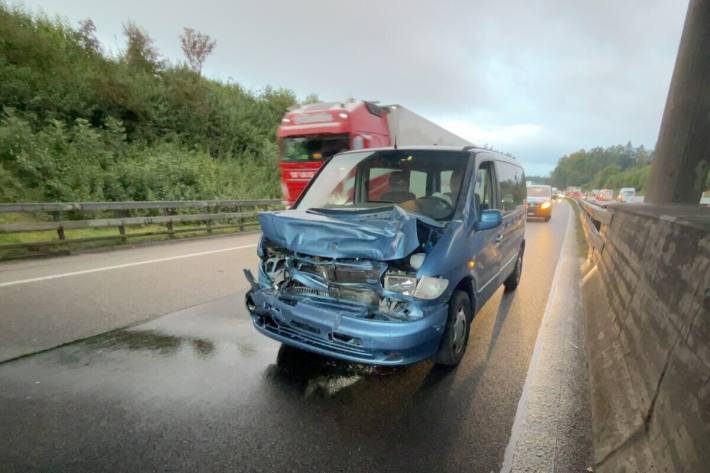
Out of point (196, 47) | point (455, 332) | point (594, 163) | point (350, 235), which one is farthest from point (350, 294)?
point (594, 163)

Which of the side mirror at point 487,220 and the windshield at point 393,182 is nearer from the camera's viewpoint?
the side mirror at point 487,220

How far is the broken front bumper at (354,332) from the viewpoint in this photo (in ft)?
8.95

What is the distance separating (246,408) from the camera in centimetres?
273

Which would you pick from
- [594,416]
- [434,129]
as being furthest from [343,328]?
[434,129]

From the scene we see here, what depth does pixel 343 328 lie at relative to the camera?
278cm

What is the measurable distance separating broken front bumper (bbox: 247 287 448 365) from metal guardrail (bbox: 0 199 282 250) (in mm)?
8263

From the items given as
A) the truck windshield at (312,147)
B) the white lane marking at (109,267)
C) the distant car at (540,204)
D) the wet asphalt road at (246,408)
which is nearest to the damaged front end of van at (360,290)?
the wet asphalt road at (246,408)

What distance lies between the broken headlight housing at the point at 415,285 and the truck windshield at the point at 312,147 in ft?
29.3

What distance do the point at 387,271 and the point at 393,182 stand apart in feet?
5.58

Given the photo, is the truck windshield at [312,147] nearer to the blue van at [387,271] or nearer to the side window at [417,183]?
the side window at [417,183]

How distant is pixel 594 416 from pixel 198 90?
22911 mm

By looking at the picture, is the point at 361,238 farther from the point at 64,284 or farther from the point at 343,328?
the point at 64,284

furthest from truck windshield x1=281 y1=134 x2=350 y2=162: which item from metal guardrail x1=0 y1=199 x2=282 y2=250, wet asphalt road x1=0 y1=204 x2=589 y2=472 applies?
wet asphalt road x1=0 y1=204 x2=589 y2=472

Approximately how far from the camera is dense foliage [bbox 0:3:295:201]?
38.4ft
